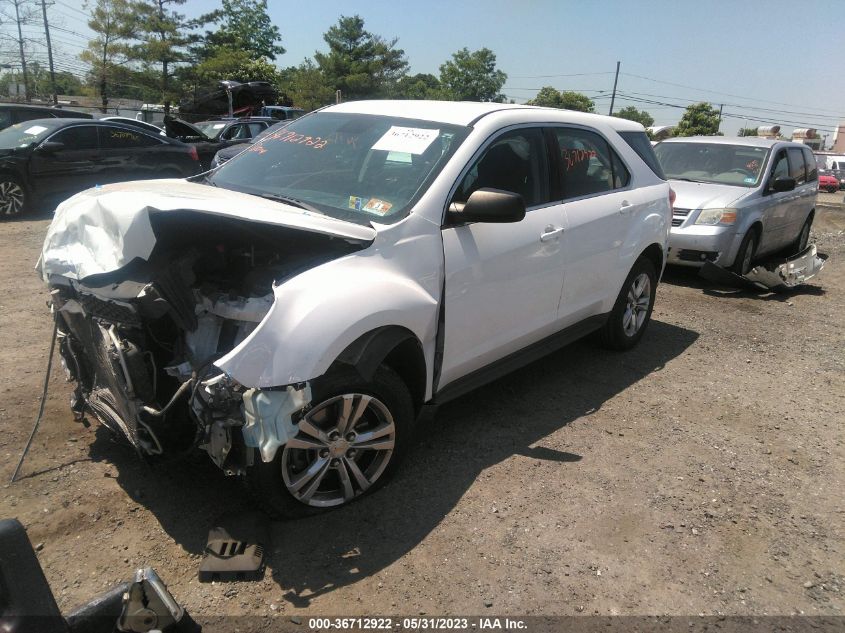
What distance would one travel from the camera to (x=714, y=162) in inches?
349

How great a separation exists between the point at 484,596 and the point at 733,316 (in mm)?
5434

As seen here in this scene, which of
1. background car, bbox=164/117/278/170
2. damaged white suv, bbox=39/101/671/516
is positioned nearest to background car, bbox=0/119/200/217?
background car, bbox=164/117/278/170

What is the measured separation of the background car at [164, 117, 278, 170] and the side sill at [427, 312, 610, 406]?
11094 mm

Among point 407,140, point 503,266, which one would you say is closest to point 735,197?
point 503,266

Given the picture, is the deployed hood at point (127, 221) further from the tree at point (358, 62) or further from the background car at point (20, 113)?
the tree at point (358, 62)

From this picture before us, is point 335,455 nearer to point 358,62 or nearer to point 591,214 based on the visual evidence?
point 591,214

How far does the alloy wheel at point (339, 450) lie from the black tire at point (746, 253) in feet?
21.4

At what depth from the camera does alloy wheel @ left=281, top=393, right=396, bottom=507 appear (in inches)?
109

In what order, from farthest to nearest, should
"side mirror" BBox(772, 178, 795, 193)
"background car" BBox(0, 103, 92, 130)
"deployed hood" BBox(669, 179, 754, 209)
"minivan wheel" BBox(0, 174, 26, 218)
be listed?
"background car" BBox(0, 103, 92, 130), "minivan wheel" BBox(0, 174, 26, 218), "side mirror" BBox(772, 178, 795, 193), "deployed hood" BBox(669, 179, 754, 209)

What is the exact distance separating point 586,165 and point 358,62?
176 ft

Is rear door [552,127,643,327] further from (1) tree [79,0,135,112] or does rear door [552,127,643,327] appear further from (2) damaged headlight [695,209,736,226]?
(1) tree [79,0,135,112]

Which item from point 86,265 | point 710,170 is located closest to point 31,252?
point 86,265

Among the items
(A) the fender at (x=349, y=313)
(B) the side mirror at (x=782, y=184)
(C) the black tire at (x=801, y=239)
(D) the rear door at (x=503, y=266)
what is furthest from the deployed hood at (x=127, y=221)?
(C) the black tire at (x=801, y=239)

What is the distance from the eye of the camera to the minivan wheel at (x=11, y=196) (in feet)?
31.7
